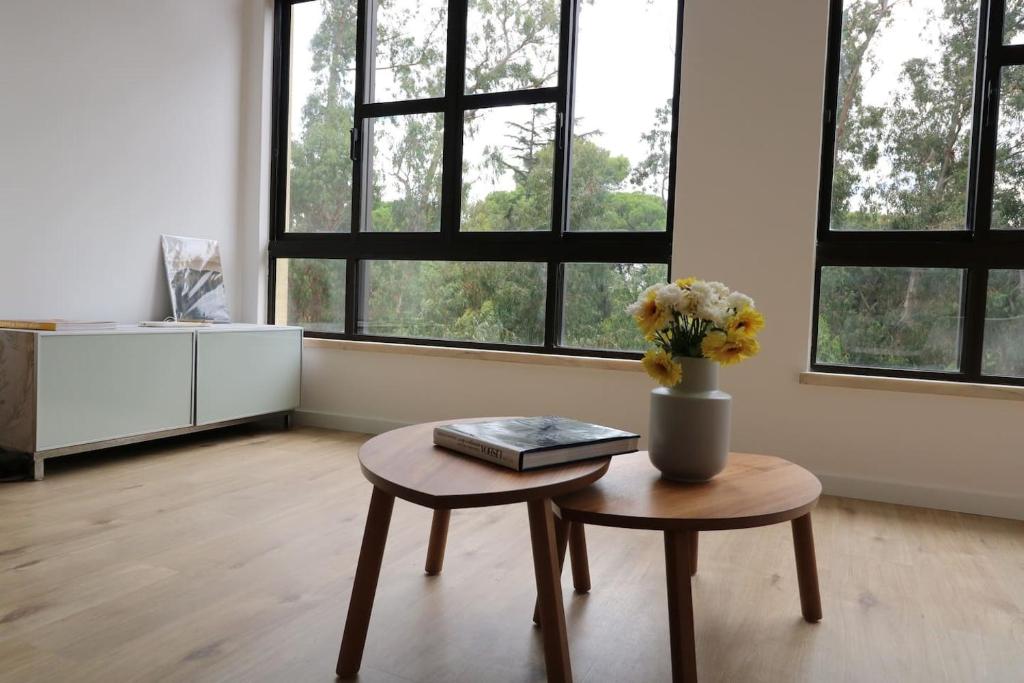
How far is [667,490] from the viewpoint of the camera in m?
1.65

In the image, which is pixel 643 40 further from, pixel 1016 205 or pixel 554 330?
pixel 1016 205

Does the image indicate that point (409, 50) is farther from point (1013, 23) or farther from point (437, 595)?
point (437, 595)

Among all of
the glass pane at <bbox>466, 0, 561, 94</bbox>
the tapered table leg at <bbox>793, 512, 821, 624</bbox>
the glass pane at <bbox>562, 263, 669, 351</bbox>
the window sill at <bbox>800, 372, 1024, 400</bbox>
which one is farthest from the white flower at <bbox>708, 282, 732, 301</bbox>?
the glass pane at <bbox>466, 0, 561, 94</bbox>

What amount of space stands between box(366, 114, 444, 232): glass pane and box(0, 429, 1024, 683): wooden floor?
5.84ft

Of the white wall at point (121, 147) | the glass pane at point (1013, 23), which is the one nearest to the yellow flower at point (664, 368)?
the glass pane at point (1013, 23)

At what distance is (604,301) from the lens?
3.74 m

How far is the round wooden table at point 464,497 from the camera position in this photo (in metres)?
1.36

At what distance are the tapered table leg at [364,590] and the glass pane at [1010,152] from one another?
2.84 m

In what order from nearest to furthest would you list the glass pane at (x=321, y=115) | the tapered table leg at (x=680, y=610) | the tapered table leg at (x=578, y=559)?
1. the tapered table leg at (x=680, y=610)
2. the tapered table leg at (x=578, y=559)
3. the glass pane at (x=321, y=115)

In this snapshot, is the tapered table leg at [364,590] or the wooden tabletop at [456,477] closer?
the wooden tabletop at [456,477]

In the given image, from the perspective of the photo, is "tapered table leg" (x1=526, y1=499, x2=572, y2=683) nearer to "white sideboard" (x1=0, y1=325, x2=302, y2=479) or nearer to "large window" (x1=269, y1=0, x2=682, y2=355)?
"large window" (x1=269, y1=0, x2=682, y2=355)

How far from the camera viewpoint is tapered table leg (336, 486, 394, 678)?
5.08ft

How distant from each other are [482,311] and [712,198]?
1.35 metres

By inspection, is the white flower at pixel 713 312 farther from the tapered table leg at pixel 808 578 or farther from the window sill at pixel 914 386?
the window sill at pixel 914 386
